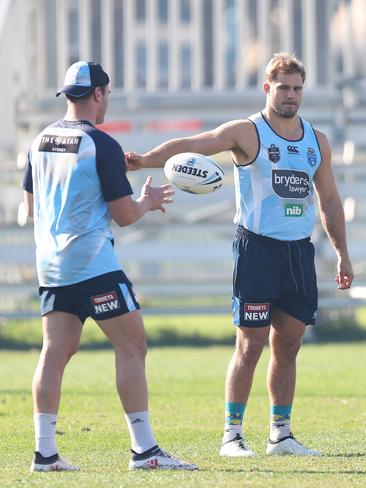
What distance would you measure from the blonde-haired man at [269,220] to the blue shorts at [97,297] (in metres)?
0.98

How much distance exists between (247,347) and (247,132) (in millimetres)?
1194

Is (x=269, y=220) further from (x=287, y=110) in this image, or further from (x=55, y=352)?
(x=55, y=352)

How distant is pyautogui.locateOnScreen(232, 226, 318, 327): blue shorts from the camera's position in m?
7.64

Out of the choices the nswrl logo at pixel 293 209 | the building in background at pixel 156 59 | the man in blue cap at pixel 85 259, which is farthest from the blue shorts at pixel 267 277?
the building in background at pixel 156 59

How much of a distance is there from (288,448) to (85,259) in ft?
5.66

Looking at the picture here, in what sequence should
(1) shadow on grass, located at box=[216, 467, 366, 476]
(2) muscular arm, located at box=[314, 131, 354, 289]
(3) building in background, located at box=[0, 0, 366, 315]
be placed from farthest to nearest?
1. (3) building in background, located at box=[0, 0, 366, 315]
2. (2) muscular arm, located at box=[314, 131, 354, 289]
3. (1) shadow on grass, located at box=[216, 467, 366, 476]

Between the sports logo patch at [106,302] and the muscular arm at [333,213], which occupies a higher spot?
the muscular arm at [333,213]

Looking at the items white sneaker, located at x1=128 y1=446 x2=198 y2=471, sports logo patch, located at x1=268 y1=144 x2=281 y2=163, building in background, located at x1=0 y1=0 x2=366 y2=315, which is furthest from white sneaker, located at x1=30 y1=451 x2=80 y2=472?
building in background, located at x1=0 y1=0 x2=366 y2=315

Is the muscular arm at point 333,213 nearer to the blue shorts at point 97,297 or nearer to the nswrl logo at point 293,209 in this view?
the nswrl logo at point 293,209

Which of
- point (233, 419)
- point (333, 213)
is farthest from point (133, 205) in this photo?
point (333, 213)

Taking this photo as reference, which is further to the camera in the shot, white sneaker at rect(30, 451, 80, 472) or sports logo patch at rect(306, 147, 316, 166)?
sports logo patch at rect(306, 147, 316, 166)

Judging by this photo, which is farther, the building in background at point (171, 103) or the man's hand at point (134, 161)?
the building in background at point (171, 103)

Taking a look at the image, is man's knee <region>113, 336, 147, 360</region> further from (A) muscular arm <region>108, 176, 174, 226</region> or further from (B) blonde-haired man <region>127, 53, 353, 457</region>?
(B) blonde-haired man <region>127, 53, 353, 457</region>

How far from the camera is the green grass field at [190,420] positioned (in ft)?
21.5
